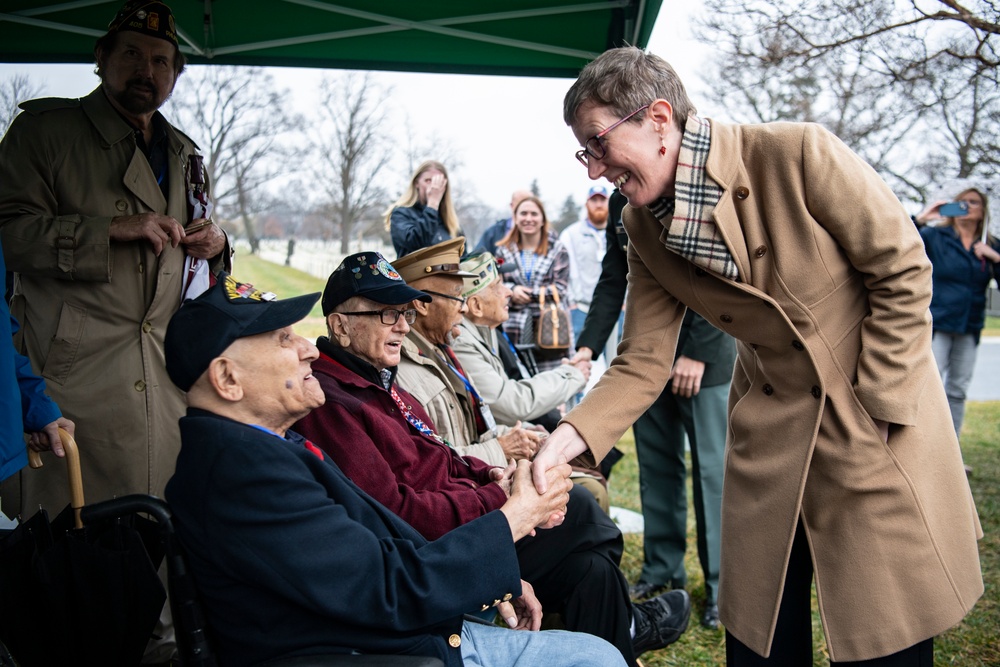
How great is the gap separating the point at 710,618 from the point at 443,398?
1683mm

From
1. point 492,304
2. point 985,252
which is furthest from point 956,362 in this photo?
point 492,304

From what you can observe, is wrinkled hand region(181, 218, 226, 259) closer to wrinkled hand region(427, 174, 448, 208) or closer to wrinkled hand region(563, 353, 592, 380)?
wrinkled hand region(563, 353, 592, 380)

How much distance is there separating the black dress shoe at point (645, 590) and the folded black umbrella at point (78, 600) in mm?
2722

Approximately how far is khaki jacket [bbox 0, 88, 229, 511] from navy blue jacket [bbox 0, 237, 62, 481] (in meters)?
0.44

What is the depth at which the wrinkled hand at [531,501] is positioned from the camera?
2043 millimetres

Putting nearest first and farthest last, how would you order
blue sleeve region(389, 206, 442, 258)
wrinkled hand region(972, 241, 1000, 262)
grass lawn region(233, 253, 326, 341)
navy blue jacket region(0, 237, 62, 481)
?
navy blue jacket region(0, 237, 62, 481)
blue sleeve region(389, 206, 442, 258)
wrinkled hand region(972, 241, 1000, 262)
grass lawn region(233, 253, 326, 341)

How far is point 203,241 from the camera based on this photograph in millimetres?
3061

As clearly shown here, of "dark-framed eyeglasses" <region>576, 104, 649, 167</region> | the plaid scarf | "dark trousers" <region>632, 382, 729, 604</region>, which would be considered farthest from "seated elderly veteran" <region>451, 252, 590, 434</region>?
the plaid scarf

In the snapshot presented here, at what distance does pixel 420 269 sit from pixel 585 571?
1.52 meters

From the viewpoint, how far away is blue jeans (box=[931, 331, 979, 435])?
6.31m

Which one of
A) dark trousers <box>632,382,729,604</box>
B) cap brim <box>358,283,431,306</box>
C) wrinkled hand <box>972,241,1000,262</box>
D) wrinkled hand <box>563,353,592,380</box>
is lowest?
dark trousers <box>632,382,729,604</box>

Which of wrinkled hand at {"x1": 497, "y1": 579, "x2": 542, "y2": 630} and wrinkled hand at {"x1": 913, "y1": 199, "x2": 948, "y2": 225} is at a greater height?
wrinkled hand at {"x1": 913, "y1": 199, "x2": 948, "y2": 225}

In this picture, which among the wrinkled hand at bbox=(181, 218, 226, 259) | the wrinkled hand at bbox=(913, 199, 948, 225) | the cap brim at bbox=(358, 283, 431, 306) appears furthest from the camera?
the wrinkled hand at bbox=(913, 199, 948, 225)

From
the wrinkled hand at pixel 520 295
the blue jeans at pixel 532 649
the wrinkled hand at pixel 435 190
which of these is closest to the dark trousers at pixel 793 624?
the blue jeans at pixel 532 649
